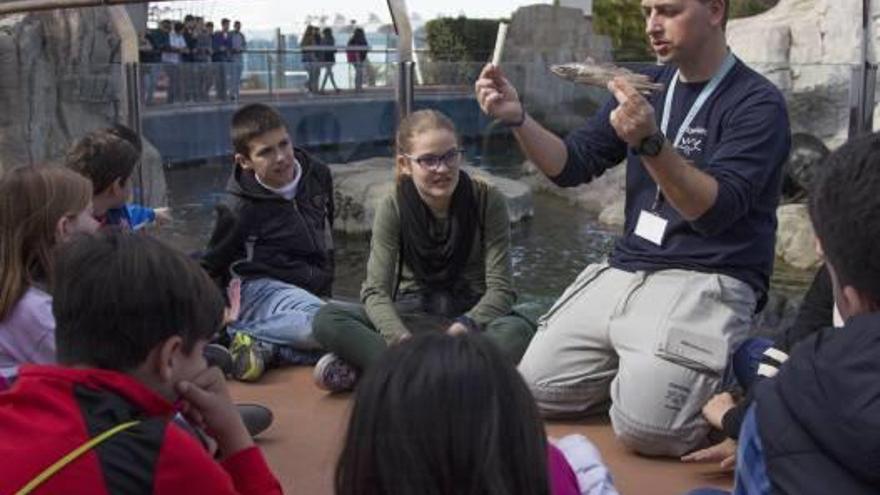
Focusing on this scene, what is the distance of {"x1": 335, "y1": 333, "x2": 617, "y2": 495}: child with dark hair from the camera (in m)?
1.37

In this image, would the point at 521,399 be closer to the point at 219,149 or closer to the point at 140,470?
the point at 140,470

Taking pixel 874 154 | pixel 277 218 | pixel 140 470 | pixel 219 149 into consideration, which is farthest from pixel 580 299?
pixel 219 149

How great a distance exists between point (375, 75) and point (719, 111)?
676cm

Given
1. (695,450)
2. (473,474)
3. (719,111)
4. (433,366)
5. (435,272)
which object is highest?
(719,111)

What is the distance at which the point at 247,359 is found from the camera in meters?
3.79

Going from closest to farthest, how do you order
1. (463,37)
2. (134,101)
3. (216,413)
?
(216,413), (134,101), (463,37)

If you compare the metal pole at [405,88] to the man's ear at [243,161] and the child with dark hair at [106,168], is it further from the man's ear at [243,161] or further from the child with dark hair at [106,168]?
the child with dark hair at [106,168]

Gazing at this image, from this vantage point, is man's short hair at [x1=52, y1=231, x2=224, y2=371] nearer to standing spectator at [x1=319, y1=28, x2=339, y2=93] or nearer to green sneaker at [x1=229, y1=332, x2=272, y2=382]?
green sneaker at [x1=229, y1=332, x2=272, y2=382]

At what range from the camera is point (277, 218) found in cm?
416

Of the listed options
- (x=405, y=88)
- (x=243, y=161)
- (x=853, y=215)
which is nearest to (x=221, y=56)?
(x=405, y=88)

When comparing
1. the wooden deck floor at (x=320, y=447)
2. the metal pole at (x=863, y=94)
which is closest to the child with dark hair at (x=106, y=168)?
the wooden deck floor at (x=320, y=447)

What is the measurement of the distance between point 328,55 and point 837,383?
16.6 meters

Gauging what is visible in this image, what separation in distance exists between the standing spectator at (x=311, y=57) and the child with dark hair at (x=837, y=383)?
348 inches

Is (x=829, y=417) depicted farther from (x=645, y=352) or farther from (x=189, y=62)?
(x=189, y=62)
